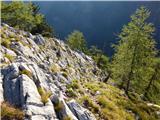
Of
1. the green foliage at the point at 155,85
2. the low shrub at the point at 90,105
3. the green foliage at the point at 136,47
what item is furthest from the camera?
the green foliage at the point at 155,85

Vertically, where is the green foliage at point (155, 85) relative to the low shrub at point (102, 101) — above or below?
above

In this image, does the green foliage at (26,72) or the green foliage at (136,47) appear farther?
the green foliage at (136,47)

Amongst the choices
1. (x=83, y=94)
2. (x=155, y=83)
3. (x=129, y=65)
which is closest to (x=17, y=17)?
(x=155, y=83)

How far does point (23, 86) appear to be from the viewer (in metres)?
17.6

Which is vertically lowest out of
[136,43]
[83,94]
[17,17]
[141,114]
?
[141,114]

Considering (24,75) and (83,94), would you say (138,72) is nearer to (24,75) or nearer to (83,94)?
(83,94)

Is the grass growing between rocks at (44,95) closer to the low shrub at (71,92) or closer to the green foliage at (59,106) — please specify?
the green foliage at (59,106)

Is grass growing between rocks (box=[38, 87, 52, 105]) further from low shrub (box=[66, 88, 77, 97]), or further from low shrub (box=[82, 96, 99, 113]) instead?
low shrub (box=[82, 96, 99, 113])

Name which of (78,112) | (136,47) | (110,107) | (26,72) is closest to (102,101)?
(110,107)

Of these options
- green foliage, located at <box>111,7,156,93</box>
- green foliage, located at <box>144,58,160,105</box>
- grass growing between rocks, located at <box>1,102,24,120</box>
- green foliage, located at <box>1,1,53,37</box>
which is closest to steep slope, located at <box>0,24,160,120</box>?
grass growing between rocks, located at <box>1,102,24,120</box>

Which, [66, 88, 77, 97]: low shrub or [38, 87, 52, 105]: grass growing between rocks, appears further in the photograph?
[66, 88, 77, 97]: low shrub

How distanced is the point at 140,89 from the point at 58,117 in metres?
35.2

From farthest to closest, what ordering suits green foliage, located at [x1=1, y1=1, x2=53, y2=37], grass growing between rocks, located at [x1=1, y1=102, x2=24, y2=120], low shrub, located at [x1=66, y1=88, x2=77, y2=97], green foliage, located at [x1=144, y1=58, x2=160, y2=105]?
green foliage, located at [x1=1, y1=1, x2=53, y2=37] < green foliage, located at [x1=144, y1=58, x2=160, y2=105] < low shrub, located at [x1=66, y1=88, x2=77, y2=97] < grass growing between rocks, located at [x1=1, y1=102, x2=24, y2=120]

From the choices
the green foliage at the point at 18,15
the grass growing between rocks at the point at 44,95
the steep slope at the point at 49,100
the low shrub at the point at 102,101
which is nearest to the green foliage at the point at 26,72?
the steep slope at the point at 49,100
